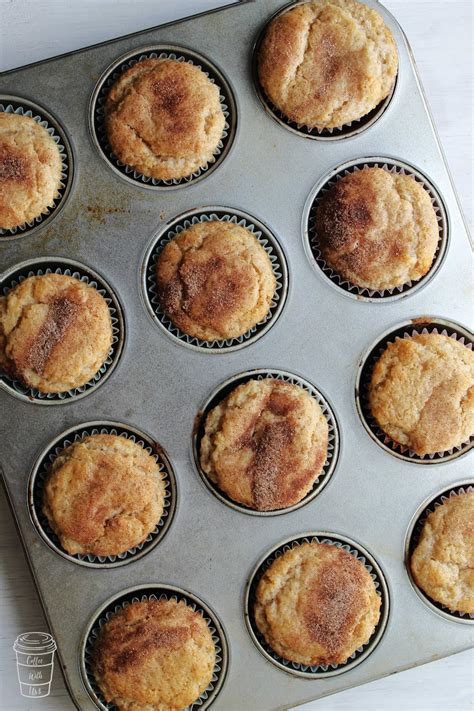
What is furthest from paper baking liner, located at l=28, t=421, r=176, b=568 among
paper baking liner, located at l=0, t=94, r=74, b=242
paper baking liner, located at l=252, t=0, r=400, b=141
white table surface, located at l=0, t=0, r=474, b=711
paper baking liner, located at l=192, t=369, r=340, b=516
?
paper baking liner, located at l=252, t=0, r=400, b=141

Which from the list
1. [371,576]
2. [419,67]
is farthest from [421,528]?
[419,67]

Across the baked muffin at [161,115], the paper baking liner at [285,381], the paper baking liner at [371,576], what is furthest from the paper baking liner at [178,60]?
the paper baking liner at [371,576]

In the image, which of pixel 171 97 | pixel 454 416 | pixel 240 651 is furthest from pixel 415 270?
pixel 240 651

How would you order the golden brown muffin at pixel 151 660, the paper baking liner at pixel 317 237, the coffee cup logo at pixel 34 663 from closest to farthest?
the golden brown muffin at pixel 151 660
the paper baking liner at pixel 317 237
the coffee cup logo at pixel 34 663

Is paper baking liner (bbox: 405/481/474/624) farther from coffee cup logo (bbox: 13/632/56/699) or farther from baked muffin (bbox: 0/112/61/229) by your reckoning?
baked muffin (bbox: 0/112/61/229)

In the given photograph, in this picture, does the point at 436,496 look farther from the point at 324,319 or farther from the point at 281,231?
the point at 281,231

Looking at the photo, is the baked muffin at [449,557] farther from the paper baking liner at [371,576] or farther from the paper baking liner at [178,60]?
the paper baking liner at [178,60]

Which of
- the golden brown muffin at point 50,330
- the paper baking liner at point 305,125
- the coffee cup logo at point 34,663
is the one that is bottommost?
the coffee cup logo at point 34,663
